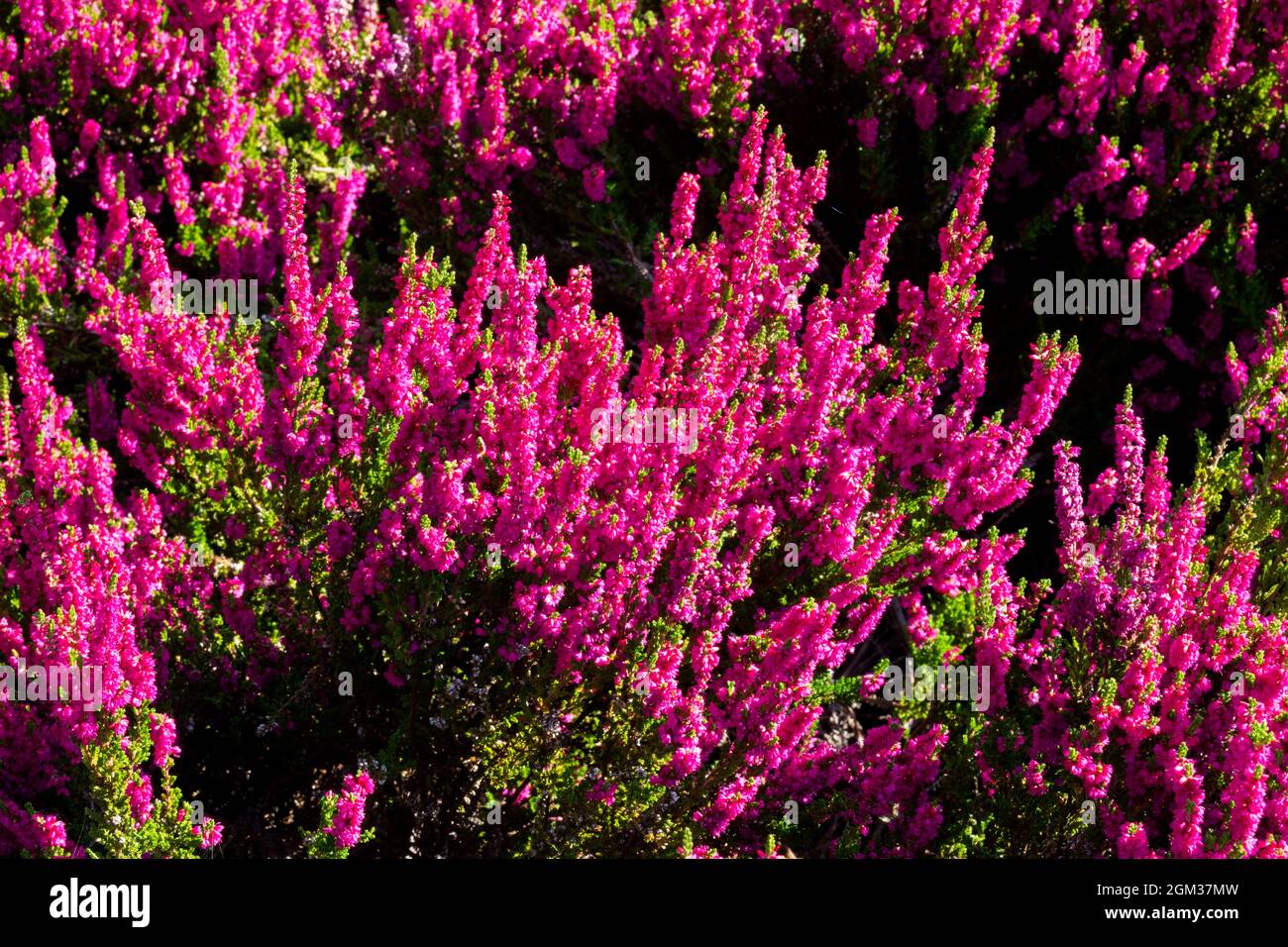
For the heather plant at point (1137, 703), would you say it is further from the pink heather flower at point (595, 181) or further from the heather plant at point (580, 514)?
the pink heather flower at point (595, 181)

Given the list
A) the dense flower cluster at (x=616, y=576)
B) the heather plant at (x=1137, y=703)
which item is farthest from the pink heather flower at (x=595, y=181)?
the heather plant at (x=1137, y=703)

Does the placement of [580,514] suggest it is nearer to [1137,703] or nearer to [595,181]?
[1137,703]

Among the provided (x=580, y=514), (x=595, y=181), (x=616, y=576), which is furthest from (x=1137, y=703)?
(x=595, y=181)

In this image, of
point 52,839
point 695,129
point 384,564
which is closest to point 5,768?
point 52,839

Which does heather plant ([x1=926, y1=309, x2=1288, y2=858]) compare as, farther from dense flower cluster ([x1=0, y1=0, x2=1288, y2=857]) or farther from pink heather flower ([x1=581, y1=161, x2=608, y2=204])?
pink heather flower ([x1=581, y1=161, x2=608, y2=204])

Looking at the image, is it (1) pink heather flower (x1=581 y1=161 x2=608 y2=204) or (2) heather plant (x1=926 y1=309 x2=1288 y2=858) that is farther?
(1) pink heather flower (x1=581 y1=161 x2=608 y2=204)

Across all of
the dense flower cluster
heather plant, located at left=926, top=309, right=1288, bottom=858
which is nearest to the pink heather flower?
the dense flower cluster

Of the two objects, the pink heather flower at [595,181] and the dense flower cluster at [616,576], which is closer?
the dense flower cluster at [616,576]

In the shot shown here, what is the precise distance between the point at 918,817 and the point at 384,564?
1.27 m

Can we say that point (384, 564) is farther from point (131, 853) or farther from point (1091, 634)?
point (1091, 634)

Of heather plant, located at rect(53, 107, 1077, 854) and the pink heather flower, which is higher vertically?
the pink heather flower

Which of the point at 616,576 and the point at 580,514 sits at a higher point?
the point at 580,514

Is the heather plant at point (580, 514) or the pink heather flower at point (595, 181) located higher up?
the pink heather flower at point (595, 181)

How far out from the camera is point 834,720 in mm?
3979
